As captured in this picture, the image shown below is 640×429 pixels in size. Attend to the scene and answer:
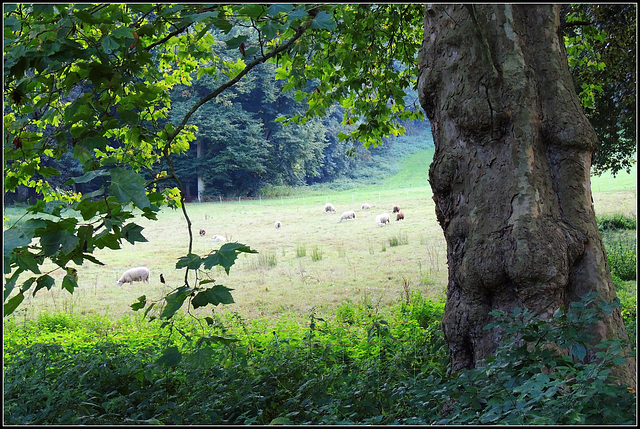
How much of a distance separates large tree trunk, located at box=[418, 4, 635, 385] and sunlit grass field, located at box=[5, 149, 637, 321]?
13.6ft

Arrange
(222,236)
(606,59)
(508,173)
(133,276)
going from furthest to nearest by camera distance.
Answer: (222,236) < (133,276) < (606,59) < (508,173)

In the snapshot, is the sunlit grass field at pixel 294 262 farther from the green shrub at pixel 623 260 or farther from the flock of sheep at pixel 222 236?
the green shrub at pixel 623 260

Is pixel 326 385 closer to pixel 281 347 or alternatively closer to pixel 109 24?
pixel 281 347

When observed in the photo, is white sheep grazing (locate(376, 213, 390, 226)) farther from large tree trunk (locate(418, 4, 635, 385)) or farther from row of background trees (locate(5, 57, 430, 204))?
large tree trunk (locate(418, 4, 635, 385))

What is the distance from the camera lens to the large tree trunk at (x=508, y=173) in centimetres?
336

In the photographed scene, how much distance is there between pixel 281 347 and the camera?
219 inches

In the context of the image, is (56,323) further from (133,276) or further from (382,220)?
(382,220)

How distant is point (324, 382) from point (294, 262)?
11.3m

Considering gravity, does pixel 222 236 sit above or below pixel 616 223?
below

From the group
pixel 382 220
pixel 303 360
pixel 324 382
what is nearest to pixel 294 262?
Answer: pixel 382 220

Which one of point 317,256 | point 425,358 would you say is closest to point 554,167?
point 425,358

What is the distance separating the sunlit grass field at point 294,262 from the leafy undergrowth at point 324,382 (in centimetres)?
173

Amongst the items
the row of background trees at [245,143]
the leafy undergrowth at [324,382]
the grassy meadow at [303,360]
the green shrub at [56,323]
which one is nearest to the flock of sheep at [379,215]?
the grassy meadow at [303,360]

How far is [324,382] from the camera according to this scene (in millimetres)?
3953
